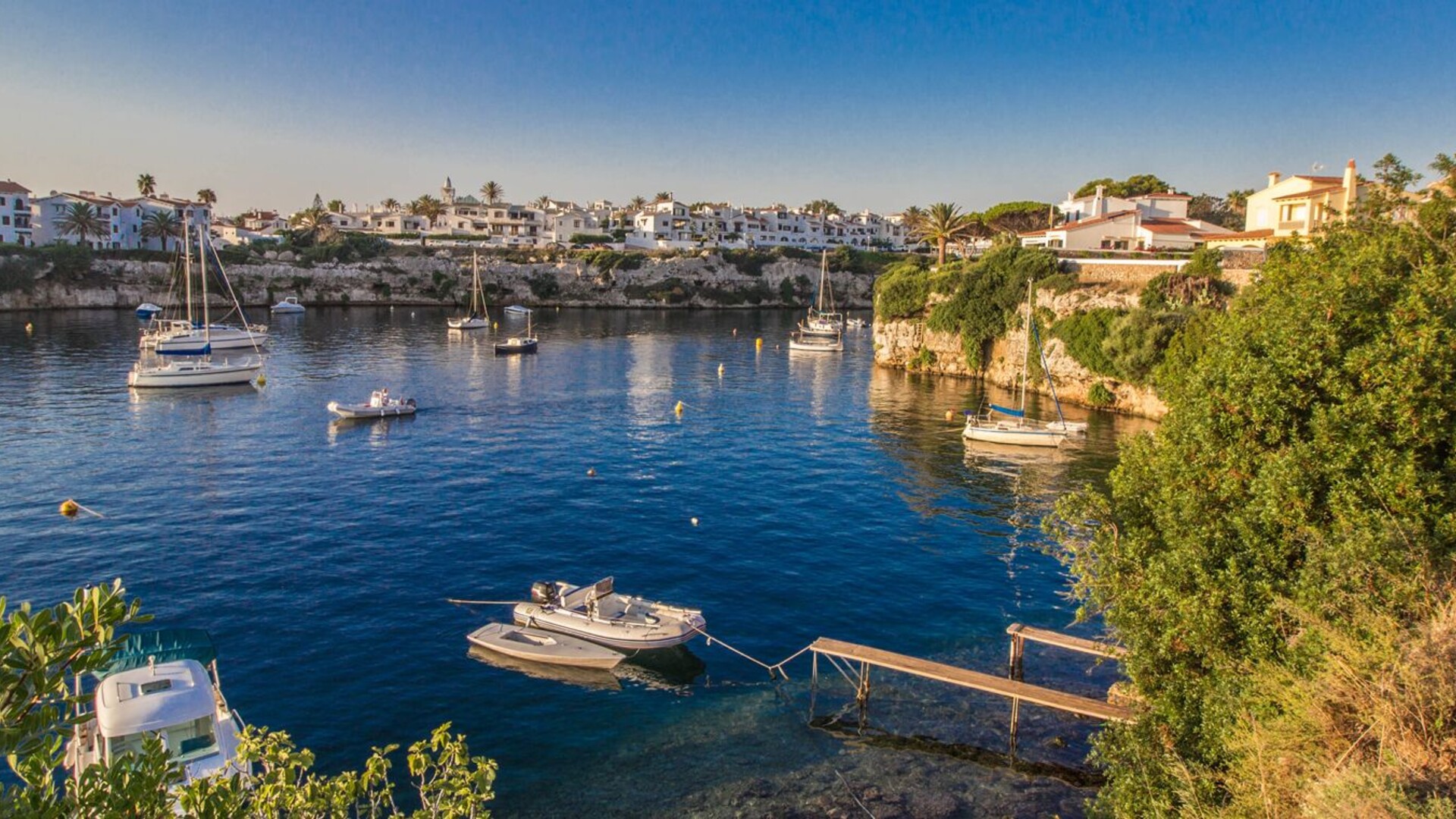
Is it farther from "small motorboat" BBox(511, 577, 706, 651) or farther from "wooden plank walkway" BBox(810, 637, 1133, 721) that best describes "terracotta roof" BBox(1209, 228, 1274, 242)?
"small motorboat" BBox(511, 577, 706, 651)

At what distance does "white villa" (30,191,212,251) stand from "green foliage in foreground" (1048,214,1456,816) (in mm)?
162434

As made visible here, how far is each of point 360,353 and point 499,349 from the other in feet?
49.7

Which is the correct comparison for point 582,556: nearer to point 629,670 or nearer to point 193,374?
point 629,670

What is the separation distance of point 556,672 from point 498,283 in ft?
498

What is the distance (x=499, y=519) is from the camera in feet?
134

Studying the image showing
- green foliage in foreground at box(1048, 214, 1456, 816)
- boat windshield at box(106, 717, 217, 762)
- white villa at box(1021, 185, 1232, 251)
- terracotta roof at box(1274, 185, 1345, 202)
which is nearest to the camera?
green foliage in foreground at box(1048, 214, 1456, 816)

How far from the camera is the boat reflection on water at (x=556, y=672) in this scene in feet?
88.3

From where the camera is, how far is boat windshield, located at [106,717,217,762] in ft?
62.4

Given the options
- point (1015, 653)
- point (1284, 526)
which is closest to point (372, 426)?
point (1015, 653)

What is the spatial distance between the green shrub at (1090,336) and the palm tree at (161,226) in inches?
6390

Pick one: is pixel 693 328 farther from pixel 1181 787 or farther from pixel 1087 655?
pixel 1181 787

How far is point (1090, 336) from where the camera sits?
70.4 m

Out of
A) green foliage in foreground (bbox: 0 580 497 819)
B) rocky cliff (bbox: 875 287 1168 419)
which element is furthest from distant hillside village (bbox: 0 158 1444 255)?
green foliage in foreground (bbox: 0 580 497 819)

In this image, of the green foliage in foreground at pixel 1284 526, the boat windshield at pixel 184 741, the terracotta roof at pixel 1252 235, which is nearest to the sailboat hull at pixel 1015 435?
the terracotta roof at pixel 1252 235
